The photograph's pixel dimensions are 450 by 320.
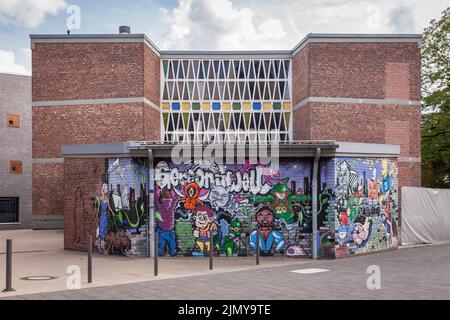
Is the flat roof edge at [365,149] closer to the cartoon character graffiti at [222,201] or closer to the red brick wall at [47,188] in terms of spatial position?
the cartoon character graffiti at [222,201]

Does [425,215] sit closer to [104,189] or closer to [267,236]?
[267,236]

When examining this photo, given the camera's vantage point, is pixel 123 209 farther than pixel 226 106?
No

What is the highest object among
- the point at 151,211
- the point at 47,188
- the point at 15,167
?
the point at 15,167

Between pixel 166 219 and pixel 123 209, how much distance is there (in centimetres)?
132

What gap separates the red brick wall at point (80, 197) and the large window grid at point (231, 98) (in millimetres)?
14978

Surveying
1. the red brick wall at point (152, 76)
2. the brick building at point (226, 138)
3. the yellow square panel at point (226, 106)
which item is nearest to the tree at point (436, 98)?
the brick building at point (226, 138)

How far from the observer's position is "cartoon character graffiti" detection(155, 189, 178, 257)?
14188 mm

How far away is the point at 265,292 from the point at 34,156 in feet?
72.8

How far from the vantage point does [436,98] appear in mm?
31219

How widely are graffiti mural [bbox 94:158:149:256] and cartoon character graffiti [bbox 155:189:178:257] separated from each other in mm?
396

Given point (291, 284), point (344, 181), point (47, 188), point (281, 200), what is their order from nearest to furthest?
1. point (291, 284)
2. point (281, 200)
3. point (344, 181)
4. point (47, 188)

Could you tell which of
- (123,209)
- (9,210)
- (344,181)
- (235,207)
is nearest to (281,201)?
(235,207)

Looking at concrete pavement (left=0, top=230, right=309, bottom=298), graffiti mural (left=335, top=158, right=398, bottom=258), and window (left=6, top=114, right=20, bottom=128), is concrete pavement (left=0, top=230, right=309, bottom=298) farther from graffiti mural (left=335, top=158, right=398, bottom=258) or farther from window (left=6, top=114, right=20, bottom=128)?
window (left=6, top=114, right=20, bottom=128)

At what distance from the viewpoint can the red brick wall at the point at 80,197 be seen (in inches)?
595
